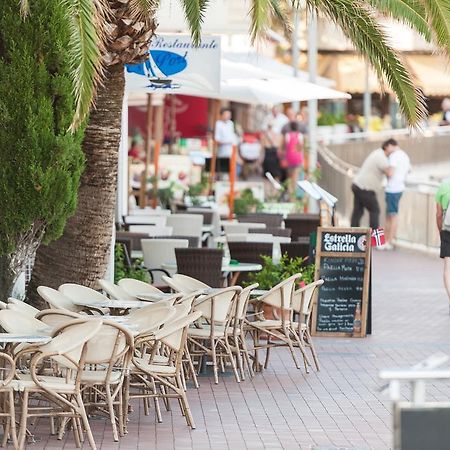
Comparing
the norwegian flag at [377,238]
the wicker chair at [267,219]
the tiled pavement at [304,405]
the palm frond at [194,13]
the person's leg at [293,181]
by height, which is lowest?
the tiled pavement at [304,405]

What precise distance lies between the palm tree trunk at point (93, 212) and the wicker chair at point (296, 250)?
3.83 m

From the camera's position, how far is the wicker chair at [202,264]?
46.8 ft

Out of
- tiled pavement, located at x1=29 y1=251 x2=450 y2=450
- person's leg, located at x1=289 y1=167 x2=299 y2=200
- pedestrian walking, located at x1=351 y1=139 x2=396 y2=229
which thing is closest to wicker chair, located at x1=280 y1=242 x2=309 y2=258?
tiled pavement, located at x1=29 y1=251 x2=450 y2=450

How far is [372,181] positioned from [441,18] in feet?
43.7

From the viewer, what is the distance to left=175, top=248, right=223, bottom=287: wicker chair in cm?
1427

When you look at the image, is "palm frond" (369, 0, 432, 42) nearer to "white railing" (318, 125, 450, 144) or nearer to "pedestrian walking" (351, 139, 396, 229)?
"pedestrian walking" (351, 139, 396, 229)

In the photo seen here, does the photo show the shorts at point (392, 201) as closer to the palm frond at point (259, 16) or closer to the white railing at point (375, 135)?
the palm frond at point (259, 16)

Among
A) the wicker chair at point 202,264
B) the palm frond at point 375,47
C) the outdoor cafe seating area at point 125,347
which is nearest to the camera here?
the outdoor cafe seating area at point 125,347

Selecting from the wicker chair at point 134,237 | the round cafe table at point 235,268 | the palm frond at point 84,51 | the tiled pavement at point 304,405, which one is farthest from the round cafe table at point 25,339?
the wicker chair at point 134,237

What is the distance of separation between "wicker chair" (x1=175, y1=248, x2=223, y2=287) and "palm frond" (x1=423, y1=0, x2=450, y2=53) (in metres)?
3.75

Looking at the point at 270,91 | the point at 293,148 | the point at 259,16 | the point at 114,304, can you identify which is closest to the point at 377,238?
the point at 114,304

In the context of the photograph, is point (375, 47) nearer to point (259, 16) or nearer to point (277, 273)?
point (259, 16)

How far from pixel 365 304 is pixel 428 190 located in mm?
11322

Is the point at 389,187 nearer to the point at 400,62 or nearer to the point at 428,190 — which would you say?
the point at 428,190
